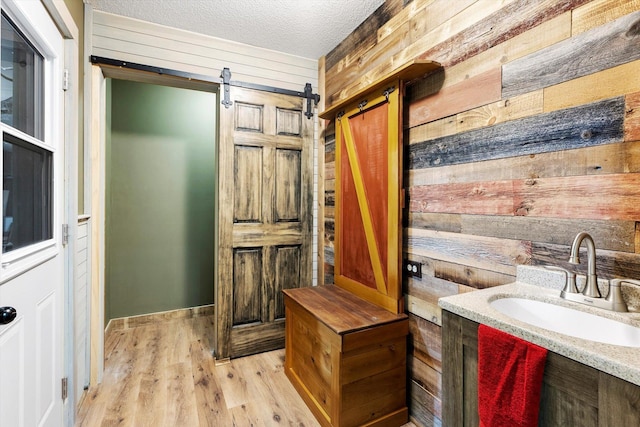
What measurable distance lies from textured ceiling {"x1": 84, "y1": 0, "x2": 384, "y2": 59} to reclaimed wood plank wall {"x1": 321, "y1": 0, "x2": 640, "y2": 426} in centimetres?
34

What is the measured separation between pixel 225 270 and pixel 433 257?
67.8 inches

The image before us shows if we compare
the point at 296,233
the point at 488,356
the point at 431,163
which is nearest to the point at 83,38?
the point at 296,233

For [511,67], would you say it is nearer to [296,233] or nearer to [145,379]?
[296,233]

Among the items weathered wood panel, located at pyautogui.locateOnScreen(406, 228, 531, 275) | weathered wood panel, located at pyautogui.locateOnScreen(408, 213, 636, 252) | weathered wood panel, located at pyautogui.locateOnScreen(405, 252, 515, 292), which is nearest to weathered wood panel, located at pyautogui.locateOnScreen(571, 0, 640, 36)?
weathered wood panel, located at pyautogui.locateOnScreen(408, 213, 636, 252)

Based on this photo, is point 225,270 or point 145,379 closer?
point 145,379

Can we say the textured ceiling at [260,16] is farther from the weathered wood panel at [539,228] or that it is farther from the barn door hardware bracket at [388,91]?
the weathered wood panel at [539,228]

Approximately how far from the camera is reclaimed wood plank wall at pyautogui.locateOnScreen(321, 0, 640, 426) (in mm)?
1104

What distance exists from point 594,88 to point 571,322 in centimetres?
87

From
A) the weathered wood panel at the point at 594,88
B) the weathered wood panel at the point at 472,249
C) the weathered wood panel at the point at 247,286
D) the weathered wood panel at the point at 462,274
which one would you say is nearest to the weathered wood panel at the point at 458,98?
the weathered wood panel at the point at 594,88

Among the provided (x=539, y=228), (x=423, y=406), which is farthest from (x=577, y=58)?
(x=423, y=406)

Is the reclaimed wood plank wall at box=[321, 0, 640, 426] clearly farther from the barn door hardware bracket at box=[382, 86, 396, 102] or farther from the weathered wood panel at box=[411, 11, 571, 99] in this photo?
the barn door hardware bracket at box=[382, 86, 396, 102]

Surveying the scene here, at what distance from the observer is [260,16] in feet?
7.73

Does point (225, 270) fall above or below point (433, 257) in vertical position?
below

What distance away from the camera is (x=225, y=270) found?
2.67m
